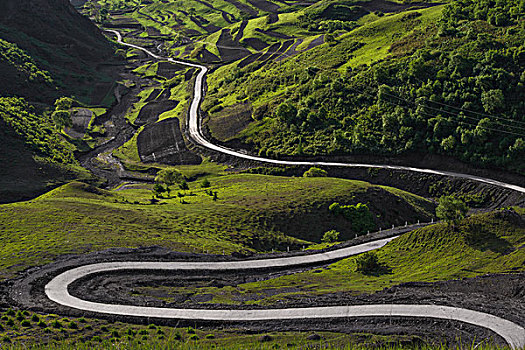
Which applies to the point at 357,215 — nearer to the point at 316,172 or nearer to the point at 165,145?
the point at 316,172

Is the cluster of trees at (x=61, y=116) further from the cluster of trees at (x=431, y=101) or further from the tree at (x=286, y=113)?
the tree at (x=286, y=113)

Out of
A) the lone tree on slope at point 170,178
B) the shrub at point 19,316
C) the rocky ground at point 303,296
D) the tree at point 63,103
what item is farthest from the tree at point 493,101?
the tree at point 63,103

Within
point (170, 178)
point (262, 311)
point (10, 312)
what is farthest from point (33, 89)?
point (262, 311)

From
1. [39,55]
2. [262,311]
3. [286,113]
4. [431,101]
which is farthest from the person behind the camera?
[39,55]

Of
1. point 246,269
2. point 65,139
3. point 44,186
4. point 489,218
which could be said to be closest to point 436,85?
point 489,218

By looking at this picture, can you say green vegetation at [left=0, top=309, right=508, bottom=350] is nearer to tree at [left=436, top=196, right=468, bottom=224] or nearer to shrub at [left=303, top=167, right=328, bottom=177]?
tree at [left=436, top=196, right=468, bottom=224]

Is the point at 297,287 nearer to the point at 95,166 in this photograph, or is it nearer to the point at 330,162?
the point at 330,162
